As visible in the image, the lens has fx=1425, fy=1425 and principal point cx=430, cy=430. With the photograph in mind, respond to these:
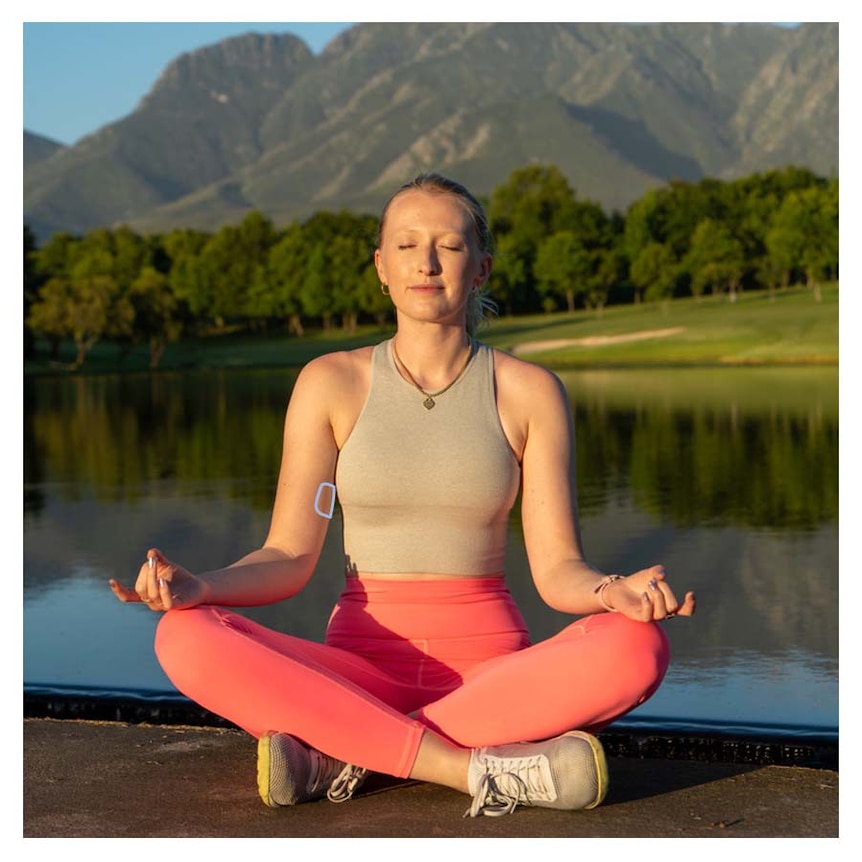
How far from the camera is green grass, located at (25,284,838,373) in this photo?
5125cm

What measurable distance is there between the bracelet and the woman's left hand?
0.14 feet

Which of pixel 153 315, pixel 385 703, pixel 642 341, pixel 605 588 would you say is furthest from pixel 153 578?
pixel 153 315

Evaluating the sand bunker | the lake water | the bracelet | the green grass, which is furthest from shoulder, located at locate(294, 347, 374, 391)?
the sand bunker

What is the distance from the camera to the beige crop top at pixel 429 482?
13.1 ft

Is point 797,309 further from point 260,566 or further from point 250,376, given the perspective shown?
point 260,566

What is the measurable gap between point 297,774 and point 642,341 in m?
53.7

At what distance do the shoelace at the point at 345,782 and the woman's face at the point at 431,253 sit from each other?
1.27 metres

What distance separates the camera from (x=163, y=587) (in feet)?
11.7

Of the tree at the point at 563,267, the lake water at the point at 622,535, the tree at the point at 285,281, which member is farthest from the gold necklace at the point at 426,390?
the tree at the point at 285,281

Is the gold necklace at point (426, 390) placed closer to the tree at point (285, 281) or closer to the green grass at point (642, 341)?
the green grass at point (642, 341)

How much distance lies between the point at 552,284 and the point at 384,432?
262 ft

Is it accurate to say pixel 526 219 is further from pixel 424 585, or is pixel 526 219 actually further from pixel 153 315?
pixel 424 585

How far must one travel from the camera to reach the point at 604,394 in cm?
2966
